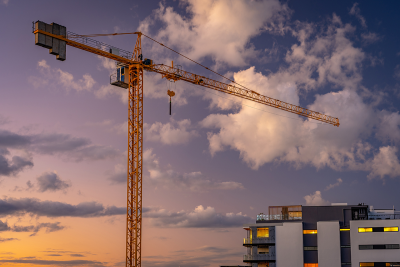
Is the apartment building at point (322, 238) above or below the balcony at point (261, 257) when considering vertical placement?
above

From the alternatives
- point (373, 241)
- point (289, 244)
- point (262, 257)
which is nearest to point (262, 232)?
point (262, 257)

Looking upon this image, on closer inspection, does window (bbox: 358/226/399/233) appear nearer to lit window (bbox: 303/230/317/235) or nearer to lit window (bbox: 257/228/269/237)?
lit window (bbox: 303/230/317/235)

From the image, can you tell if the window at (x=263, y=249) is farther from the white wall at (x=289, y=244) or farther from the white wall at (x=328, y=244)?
the white wall at (x=328, y=244)

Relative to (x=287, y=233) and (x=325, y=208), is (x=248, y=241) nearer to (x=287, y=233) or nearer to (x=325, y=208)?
(x=287, y=233)

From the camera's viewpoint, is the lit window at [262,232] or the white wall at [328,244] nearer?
the white wall at [328,244]

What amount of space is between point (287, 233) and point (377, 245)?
2061 cm

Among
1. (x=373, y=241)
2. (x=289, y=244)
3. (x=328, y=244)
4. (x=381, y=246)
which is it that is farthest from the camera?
(x=289, y=244)

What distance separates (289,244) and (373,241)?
19.3 metres

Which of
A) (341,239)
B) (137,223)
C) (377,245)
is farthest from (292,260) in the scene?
(137,223)

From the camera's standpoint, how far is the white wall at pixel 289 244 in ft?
325

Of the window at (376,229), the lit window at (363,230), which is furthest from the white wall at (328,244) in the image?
the window at (376,229)

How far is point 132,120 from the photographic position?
10550 cm

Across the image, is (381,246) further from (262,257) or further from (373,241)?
(262,257)

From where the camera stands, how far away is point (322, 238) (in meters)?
98.4
